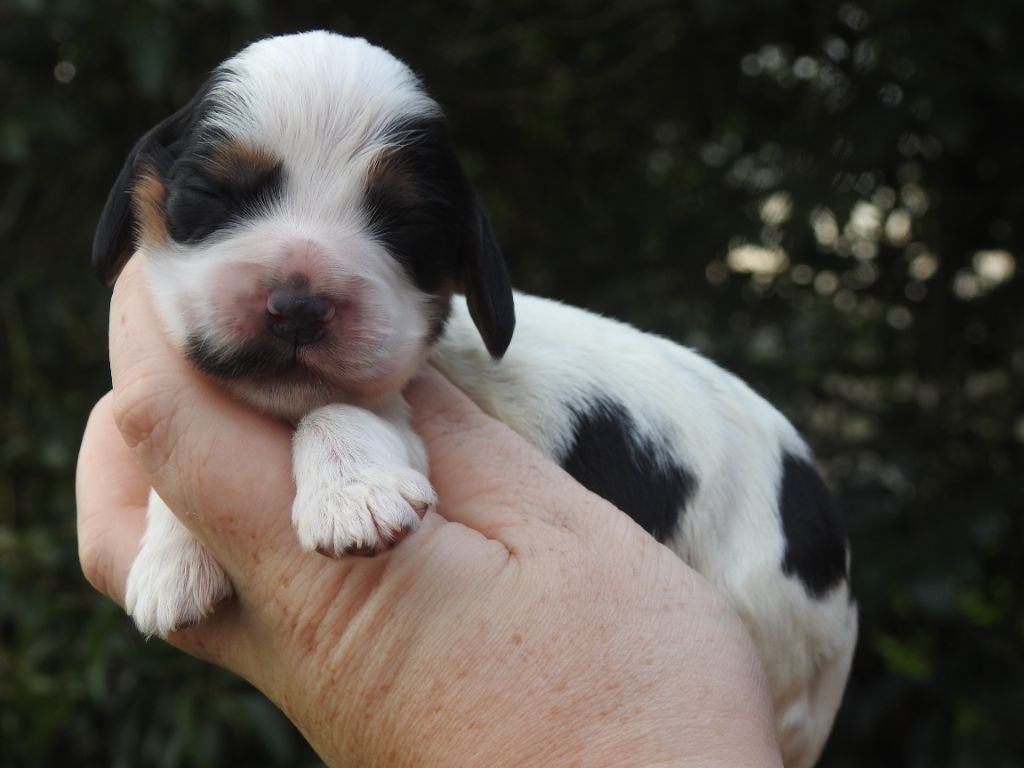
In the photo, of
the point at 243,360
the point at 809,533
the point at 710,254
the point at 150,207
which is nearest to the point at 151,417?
the point at 243,360

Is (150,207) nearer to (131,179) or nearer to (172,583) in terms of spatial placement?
(131,179)

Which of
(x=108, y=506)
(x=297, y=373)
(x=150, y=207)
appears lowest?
(x=108, y=506)

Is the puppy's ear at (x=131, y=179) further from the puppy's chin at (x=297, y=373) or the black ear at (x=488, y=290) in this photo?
the black ear at (x=488, y=290)

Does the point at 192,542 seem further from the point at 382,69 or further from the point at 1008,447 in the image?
the point at 1008,447

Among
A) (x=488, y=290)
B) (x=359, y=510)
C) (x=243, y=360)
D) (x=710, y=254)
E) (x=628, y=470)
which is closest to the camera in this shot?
(x=359, y=510)

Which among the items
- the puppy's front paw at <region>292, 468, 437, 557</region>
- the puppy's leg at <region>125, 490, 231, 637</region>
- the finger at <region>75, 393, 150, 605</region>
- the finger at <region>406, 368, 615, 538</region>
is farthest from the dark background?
the puppy's front paw at <region>292, 468, 437, 557</region>

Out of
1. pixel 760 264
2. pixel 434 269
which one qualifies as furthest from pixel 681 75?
pixel 434 269

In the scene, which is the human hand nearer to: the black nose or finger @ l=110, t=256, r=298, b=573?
finger @ l=110, t=256, r=298, b=573
